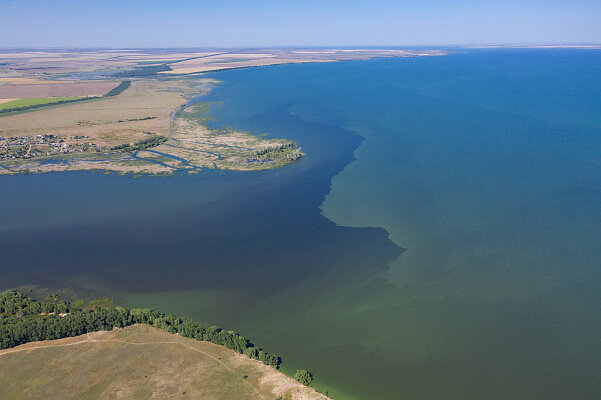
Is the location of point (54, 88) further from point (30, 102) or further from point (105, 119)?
point (105, 119)

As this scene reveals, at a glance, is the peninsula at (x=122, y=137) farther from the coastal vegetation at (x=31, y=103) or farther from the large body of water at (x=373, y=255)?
the large body of water at (x=373, y=255)

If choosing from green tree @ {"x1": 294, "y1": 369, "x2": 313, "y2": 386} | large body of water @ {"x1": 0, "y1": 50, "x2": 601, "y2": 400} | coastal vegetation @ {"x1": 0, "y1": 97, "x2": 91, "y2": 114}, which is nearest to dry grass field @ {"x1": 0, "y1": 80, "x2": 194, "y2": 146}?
coastal vegetation @ {"x1": 0, "y1": 97, "x2": 91, "y2": 114}

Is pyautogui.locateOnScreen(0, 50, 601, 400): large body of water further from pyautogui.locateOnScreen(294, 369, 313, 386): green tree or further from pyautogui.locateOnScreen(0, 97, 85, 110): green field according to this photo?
pyautogui.locateOnScreen(0, 97, 85, 110): green field

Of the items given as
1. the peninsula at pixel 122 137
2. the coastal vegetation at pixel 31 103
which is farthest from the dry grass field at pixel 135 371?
the coastal vegetation at pixel 31 103

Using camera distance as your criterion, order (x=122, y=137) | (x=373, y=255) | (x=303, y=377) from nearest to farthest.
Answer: (x=303, y=377)
(x=373, y=255)
(x=122, y=137)

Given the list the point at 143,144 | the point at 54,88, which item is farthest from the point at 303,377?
the point at 54,88

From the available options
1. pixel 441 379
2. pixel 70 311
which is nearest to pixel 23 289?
pixel 70 311
